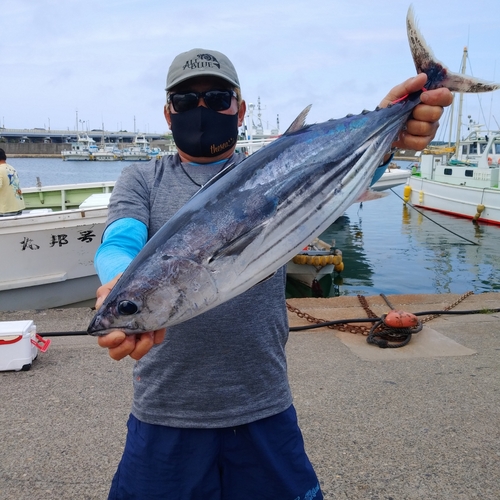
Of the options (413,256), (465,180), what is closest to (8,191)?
(413,256)

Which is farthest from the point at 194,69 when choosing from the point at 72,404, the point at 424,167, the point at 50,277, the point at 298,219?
the point at 424,167

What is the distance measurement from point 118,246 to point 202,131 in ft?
1.82

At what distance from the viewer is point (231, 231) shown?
1.35 meters

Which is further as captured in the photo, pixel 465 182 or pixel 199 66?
pixel 465 182

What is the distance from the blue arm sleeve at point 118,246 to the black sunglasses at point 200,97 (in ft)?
1.67

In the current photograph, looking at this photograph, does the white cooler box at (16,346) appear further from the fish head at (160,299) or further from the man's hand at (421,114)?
the man's hand at (421,114)

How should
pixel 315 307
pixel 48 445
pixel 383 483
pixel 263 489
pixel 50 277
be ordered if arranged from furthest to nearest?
pixel 50 277
pixel 315 307
pixel 48 445
pixel 383 483
pixel 263 489

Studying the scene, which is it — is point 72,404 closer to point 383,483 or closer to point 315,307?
point 383,483

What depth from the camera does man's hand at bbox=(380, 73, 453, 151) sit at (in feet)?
5.74

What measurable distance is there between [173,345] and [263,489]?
58 centimetres

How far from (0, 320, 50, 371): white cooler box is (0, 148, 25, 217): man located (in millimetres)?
4708

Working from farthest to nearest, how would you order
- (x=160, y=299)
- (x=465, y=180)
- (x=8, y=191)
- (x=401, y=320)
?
(x=465, y=180), (x=8, y=191), (x=401, y=320), (x=160, y=299)

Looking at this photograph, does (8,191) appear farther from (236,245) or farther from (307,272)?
(236,245)

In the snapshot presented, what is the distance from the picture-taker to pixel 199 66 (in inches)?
69.0
